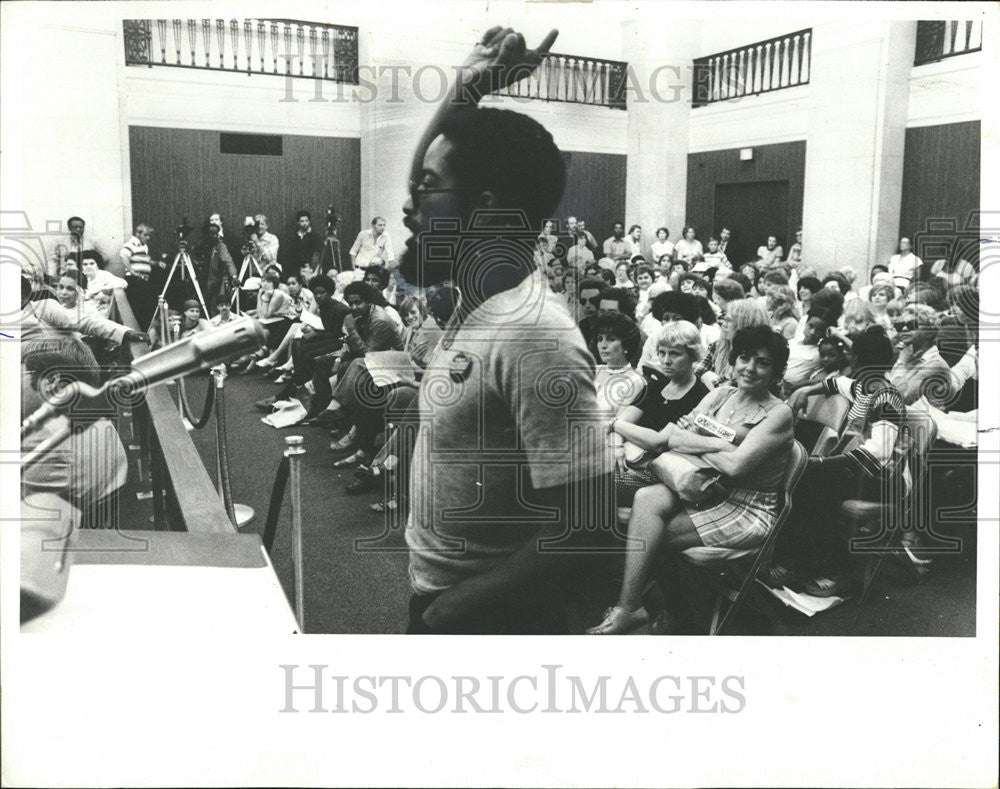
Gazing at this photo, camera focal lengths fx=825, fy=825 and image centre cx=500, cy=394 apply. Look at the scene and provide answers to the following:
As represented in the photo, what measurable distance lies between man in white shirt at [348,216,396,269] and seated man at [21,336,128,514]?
3.62ft

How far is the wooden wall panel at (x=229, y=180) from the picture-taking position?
320cm

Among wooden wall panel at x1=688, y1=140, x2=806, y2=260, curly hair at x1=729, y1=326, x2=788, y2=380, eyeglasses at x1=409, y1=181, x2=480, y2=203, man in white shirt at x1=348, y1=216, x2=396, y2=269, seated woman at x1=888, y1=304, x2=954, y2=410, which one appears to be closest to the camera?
A: eyeglasses at x1=409, y1=181, x2=480, y2=203

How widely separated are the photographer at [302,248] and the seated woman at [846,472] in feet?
6.52

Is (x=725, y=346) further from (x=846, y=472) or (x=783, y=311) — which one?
(x=846, y=472)

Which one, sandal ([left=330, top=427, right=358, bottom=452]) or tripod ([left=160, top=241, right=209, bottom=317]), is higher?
tripod ([left=160, top=241, right=209, bottom=317])

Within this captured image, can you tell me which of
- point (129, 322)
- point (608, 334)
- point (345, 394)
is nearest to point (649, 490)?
point (608, 334)

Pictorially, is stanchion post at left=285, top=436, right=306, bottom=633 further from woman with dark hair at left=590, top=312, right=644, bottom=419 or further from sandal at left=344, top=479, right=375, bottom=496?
woman with dark hair at left=590, top=312, right=644, bottom=419

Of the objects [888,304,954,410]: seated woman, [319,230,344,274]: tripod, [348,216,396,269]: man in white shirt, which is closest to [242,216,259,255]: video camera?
[319,230,344,274]: tripod

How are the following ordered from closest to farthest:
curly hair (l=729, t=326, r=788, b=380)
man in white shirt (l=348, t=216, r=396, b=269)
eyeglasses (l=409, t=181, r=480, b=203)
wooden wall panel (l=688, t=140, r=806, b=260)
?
1. eyeglasses (l=409, t=181, r=480, b=203)
2. man in white shirt (l=348, t=216, r=396, b=269)
3. curly hair (l=729, t=326, r=788, b=380)
4. wooden wall panel (l=688, t=140, r=806, b=260)

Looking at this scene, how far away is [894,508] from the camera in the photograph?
11.2 feet

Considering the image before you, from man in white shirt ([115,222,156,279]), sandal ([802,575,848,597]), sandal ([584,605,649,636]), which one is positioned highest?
man in white shirt ([115,222,156,279])

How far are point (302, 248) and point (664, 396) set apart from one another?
1.54m

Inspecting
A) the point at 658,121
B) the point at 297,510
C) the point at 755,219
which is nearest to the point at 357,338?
the point at 297,510

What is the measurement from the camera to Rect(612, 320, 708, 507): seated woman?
3.24 m
